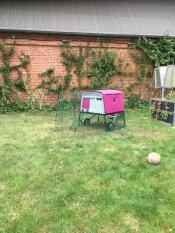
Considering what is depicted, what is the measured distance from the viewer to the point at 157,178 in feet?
14.2

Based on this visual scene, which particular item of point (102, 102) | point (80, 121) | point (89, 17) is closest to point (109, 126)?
point (102, 102)

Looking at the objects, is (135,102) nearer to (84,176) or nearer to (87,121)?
(87,121)

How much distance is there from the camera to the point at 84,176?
4.35m

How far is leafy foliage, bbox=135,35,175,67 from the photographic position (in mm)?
11336

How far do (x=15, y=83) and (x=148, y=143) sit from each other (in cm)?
600

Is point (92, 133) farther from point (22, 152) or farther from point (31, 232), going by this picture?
point (31, 232)

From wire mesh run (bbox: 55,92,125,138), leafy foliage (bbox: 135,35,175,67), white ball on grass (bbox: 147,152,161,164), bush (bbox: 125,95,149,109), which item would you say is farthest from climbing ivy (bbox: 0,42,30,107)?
white ball on grass (bbox: 147,152,161,164)

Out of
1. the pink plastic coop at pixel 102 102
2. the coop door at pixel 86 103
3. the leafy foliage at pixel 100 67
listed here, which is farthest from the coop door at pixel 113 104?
the leafy foliage at pixel 100 67

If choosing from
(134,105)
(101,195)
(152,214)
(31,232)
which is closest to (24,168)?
(101,195)

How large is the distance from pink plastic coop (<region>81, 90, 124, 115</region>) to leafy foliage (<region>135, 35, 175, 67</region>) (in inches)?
178

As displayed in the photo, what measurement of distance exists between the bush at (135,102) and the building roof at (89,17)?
232 centimetres

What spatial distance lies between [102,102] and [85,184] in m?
3.20

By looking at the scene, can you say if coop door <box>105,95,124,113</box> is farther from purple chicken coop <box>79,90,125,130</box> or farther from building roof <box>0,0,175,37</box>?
building roof <box>0,0,175,37</box>

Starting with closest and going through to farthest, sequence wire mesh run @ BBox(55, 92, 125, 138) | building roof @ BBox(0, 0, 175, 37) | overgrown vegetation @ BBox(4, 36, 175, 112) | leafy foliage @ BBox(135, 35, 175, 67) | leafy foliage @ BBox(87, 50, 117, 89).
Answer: wire mesh run @ BBox(55, 92, 125, 138) → overgrown vegetation @ BBox(4, 36, 175, 112) → building roof @ BBox(0, 0, 175, 37) → leafy foliage @ BBox(87, 50, 117, 89) → leafy foliage @ BBox(135, 35, 175, 67)
